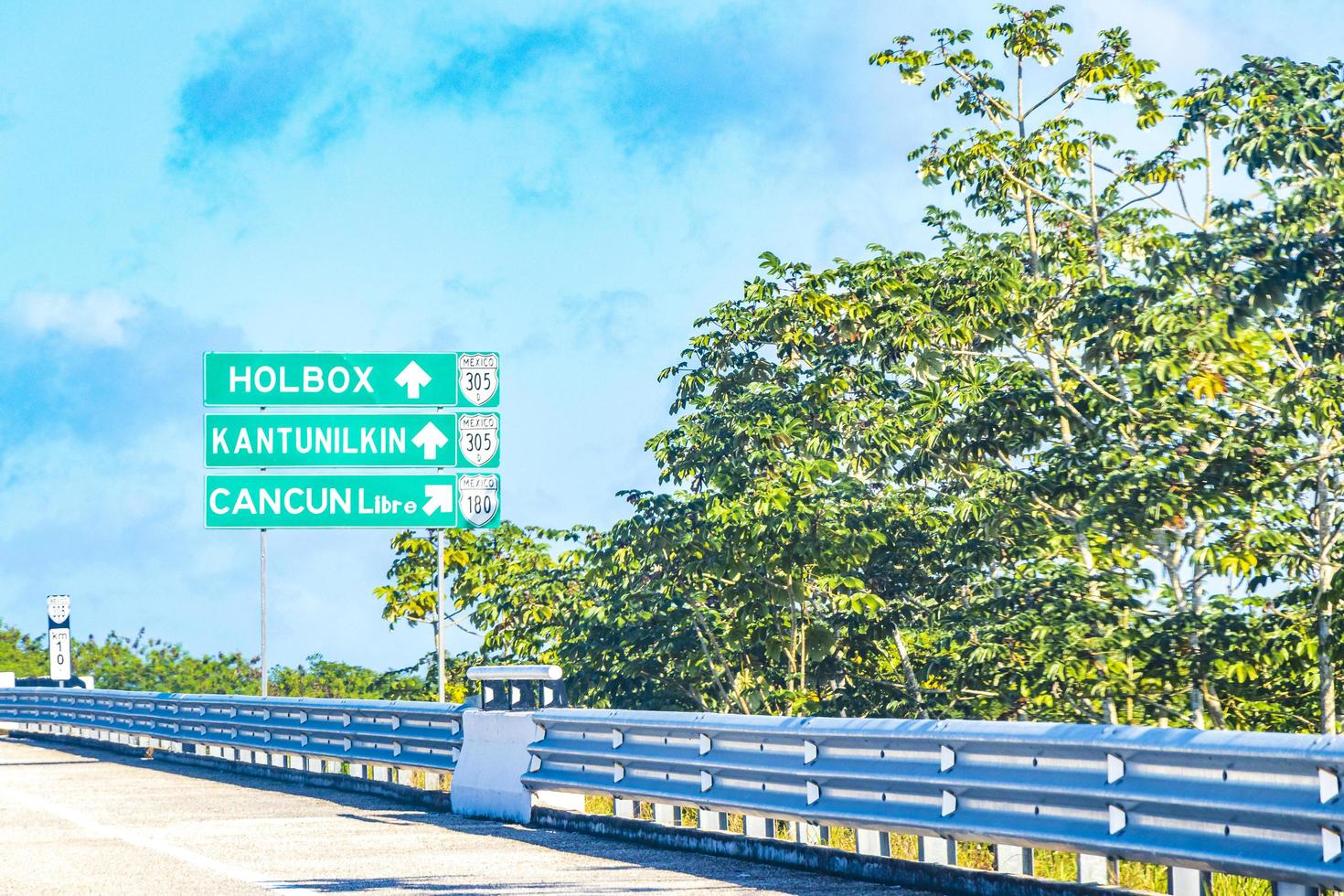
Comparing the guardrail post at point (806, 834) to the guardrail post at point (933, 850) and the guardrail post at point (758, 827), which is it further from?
the guardrail post at point (933, 850)

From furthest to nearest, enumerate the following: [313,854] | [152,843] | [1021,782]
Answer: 1. [152,843]
2. [313,854]
3. [1021,782]

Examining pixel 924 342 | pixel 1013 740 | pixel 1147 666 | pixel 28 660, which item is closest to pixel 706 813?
pixel 1013 740

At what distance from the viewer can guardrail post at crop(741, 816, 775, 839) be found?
1157 centimetres

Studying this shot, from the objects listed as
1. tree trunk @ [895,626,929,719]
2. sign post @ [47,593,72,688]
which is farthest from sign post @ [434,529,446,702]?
sign post @ [47,593,72,688]

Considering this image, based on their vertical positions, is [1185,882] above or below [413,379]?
below

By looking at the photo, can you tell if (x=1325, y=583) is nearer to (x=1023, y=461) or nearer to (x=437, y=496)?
(x=1023, y=461)

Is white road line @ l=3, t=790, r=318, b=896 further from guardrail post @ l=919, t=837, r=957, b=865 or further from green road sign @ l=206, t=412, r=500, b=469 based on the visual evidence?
green road sign @ l=206, t=412, r=500, b=469

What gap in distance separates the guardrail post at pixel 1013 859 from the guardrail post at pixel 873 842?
118 cm

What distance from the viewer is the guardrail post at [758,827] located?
11570 millimetres

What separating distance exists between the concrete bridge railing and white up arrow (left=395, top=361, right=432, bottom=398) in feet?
23.1

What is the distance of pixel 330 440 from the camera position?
24422 mm

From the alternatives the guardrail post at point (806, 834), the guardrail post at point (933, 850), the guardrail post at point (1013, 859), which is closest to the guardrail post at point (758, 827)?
the guardrail post at point (806, 834)

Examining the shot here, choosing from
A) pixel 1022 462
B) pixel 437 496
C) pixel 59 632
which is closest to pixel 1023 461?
pixel 1022 462

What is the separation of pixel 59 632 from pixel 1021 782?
4261 centimetres
